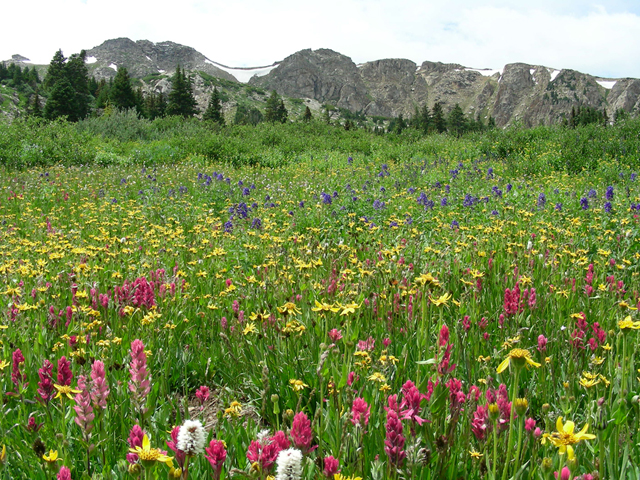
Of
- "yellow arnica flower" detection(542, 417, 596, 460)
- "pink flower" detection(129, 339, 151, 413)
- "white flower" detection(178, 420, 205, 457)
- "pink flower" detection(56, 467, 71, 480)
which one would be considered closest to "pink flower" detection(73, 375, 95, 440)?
"pink flower" detection(129, 339, 151, 413)

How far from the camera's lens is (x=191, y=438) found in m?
0.99

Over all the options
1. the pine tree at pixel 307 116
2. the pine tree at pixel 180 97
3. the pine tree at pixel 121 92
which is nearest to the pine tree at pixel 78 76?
the pine tree at pixel 121 92

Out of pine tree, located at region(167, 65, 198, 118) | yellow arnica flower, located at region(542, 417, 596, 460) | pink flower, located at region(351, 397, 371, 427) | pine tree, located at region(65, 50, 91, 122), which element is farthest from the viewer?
pine tree, located at region(167, 65, 198, 118)

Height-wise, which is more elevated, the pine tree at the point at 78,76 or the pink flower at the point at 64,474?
the pine tree at the point at 78,76

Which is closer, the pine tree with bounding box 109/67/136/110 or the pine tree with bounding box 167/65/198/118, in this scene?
the pine tree with bounding box 109/67/136/110

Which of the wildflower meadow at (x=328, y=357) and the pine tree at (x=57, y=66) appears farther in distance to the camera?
the pine tree at (x=57, y=66)

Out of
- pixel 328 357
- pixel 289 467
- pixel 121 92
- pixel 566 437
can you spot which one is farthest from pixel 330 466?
pixel 121 92

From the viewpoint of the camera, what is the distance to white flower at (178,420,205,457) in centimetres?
98

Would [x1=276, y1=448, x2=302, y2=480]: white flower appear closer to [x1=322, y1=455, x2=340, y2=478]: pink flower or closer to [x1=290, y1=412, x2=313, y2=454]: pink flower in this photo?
[x1=322, y1=455, x2=340, y2=478]: pink flower

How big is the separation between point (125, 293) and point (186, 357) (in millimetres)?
644

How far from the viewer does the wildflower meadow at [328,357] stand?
130 centimetres

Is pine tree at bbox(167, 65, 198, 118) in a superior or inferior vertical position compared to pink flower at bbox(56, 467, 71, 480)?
superior

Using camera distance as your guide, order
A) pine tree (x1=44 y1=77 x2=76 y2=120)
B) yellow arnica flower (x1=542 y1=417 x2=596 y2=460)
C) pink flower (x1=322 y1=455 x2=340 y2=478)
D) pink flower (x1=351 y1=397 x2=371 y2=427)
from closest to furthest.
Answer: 1. yellow arnica flower (x1=542 y1=417 x2=596 y2=460)
2. pink flower (x1=322 y1=455 x2=340 y2=478)
3. pink flower (x1=351 y1=397 x2=371 y2=427)
4. pine tree (x1=44 y1=77 x2=76 y2=120)

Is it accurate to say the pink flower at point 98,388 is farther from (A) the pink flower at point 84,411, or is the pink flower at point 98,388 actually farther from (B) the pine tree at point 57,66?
(B) the pine tree at point 57,66
